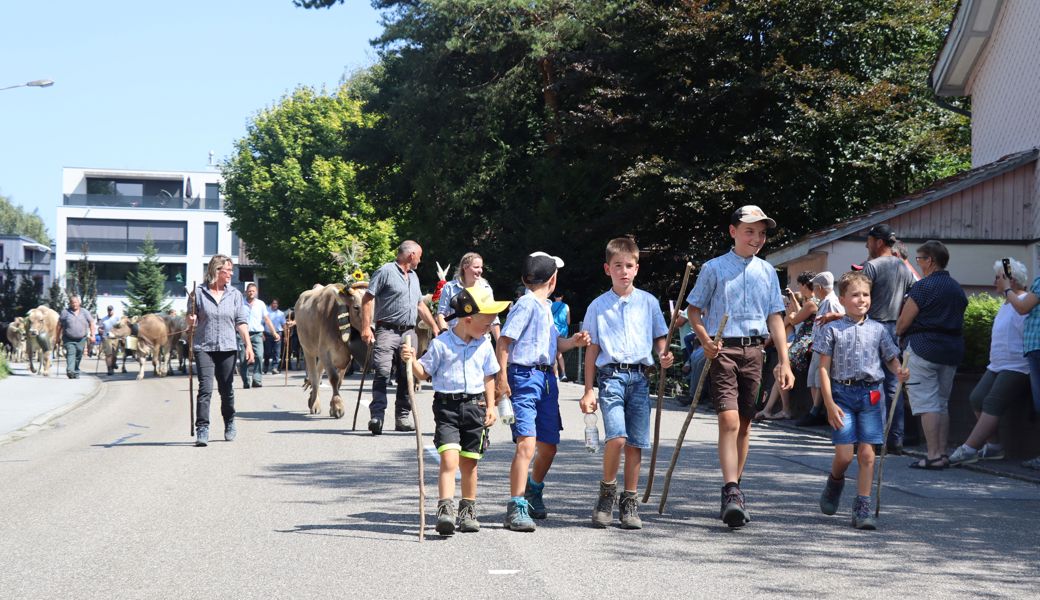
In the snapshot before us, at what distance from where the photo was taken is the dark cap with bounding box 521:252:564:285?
307 inches

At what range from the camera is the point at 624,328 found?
766cm

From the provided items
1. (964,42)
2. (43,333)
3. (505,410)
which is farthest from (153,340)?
(505,410)

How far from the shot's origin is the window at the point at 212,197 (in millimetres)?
94812

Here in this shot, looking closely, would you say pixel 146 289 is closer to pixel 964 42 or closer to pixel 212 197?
pixel 212 197

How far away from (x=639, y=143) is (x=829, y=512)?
21.0 metres

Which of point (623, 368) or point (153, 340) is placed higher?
point (153, 340)

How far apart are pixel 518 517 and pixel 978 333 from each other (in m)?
7.45

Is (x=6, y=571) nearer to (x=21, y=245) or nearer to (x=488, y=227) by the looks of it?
(x=488, y=227)

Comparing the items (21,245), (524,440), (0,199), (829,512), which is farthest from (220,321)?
(0,199)

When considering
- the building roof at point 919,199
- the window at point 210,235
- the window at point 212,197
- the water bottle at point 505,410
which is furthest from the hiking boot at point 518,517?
the window at point 212,197

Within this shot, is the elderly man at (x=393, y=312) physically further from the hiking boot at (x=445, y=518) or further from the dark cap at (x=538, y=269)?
the hiking boot at (x=445, y=518)

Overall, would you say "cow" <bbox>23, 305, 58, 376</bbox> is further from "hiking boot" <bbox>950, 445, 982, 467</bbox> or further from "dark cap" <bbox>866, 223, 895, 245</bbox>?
"hiking boot" <bbox>950, 445, 982, 467</bbox>

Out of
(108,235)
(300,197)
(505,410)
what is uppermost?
(108,235)

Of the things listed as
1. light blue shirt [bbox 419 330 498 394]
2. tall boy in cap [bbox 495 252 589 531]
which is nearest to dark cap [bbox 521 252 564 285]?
tall boy in cap [bbox 495 252 589 531]
